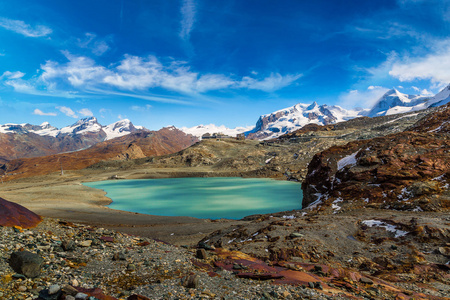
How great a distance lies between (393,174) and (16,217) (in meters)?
28.6

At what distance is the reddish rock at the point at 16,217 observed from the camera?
28.8 feet

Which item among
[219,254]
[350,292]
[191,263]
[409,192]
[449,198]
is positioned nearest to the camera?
[350,292]

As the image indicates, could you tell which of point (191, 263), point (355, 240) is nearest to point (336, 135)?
point (355, 240)

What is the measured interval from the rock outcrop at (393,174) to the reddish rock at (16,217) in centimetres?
2453

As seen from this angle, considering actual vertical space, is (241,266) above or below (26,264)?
below

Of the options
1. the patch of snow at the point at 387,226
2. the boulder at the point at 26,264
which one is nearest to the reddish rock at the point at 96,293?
the boulder at the point at 26,264

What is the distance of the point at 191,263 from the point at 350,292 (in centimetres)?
542

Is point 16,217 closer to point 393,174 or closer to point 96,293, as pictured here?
point 96,293

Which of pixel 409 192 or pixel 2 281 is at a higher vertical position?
pixel 2 281

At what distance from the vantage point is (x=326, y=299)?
638 cm

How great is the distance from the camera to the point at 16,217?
9391mm

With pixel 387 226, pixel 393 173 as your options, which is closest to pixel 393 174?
pixel 393 173

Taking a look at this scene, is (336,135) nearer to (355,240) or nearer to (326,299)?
(355,240)

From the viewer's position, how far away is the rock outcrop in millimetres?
19953
